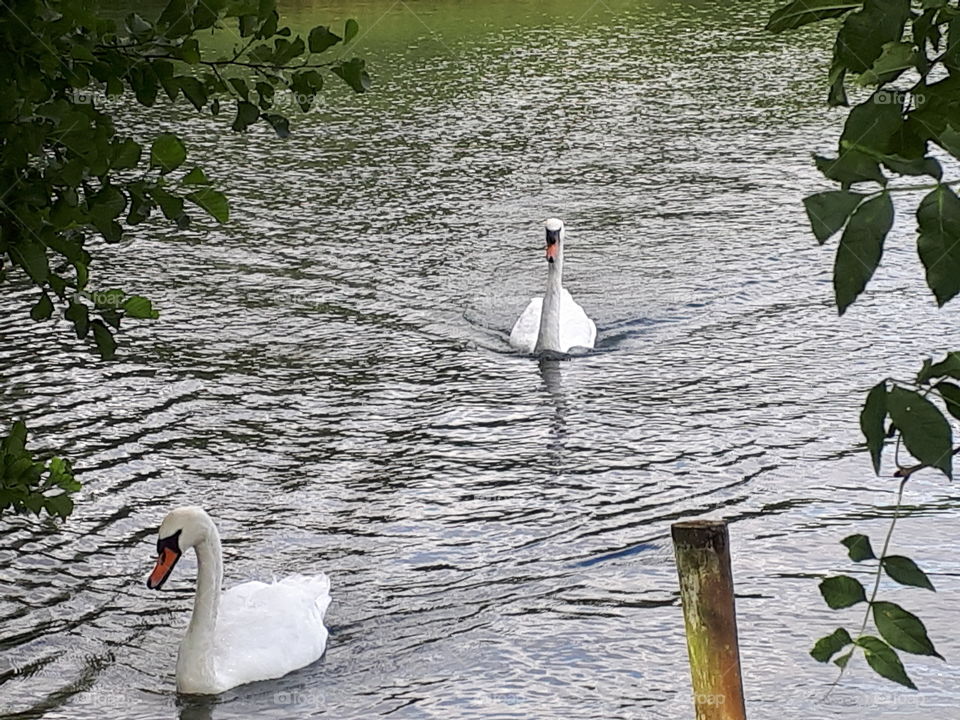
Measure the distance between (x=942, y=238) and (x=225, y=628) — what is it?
19.7ft

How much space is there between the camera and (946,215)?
1053mm

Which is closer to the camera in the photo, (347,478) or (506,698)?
(506,698)

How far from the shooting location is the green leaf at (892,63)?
1179mm

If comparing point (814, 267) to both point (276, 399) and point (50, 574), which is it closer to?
point (276, 399)

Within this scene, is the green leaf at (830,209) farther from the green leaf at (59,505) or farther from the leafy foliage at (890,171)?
the green leaf at (59,505)

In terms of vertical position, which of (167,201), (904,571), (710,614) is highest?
(167,201)

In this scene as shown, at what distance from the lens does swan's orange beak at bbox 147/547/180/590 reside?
6.73 m

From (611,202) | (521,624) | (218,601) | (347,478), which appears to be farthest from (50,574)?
(611,202)

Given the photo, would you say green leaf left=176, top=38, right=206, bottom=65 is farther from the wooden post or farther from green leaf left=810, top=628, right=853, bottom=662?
the wooden post

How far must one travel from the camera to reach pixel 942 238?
3.47ft

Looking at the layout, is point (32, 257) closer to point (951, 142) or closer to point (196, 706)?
point (951, 142)

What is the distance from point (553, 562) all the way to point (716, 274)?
5.18 metres

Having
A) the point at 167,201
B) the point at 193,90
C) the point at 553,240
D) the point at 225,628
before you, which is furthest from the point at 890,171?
the point at 553,240

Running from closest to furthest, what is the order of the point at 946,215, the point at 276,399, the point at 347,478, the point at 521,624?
the point at 946,215 → the point at 521,624 → the point at 347,478 → the point at 276,399
